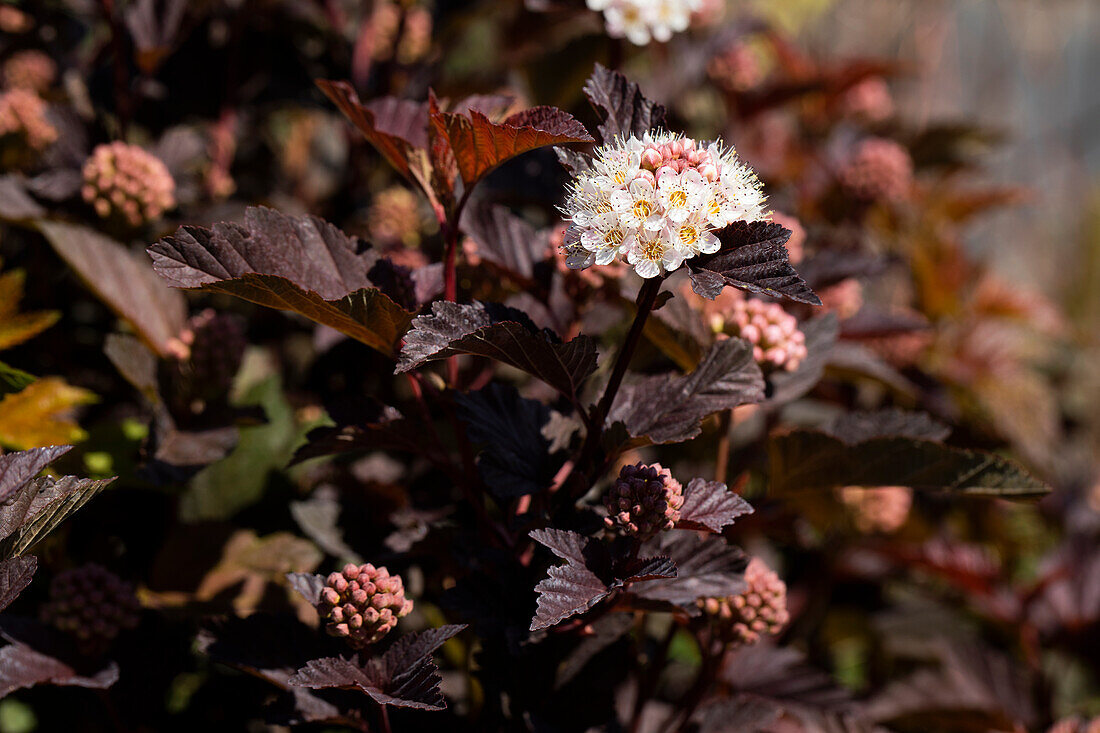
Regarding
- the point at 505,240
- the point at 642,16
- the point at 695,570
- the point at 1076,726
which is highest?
the point at 642,16

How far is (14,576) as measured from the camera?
0.71 metres

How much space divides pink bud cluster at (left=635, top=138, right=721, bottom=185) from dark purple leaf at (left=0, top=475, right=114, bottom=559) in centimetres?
52

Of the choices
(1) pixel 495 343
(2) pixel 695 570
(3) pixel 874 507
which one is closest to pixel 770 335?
(2) pixel 695 570

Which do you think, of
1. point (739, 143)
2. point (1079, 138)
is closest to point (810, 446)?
point (739, 143)

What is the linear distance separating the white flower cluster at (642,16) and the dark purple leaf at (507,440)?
633 millimetres

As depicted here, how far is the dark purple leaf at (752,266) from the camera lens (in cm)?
68

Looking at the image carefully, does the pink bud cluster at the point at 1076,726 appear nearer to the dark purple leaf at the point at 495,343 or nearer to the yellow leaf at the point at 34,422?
the dark purple leaf at the point at 495,343

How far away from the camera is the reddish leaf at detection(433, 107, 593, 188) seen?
76 centimetres

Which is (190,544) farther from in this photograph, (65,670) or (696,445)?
(696,445)

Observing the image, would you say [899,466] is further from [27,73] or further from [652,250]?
[27,73]

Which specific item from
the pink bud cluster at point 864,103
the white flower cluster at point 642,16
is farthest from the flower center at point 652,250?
the pink bud cluster at point 864,103

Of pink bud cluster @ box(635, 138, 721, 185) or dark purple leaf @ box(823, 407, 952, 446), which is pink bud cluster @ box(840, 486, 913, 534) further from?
pink bud cluster @ box(635, 138, 721, 185)

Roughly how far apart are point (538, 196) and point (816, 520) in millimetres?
719

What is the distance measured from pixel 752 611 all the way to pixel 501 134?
1.86 ft
